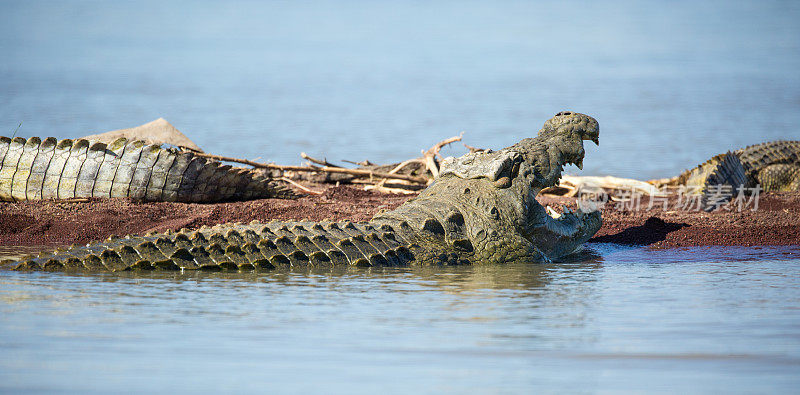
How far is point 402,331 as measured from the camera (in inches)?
150

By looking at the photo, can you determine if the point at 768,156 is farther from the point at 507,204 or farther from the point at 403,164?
the point at 507,204

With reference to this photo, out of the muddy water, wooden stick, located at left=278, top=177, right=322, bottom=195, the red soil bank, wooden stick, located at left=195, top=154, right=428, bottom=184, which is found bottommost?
the muddy water

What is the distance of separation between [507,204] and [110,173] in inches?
173

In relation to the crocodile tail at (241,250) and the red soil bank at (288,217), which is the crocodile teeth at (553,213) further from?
the crocodile tail at (241,250)

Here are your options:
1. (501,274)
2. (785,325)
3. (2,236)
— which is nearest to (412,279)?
(501,274)

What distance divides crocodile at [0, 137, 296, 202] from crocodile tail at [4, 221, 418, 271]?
2.94m

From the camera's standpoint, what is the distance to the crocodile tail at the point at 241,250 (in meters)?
5.22

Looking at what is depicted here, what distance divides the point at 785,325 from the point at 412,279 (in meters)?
2.23

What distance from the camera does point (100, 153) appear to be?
8.48m

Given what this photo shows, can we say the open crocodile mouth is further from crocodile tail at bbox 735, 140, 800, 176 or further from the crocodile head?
crocodile tail at bbox 735, 140, 800, 176

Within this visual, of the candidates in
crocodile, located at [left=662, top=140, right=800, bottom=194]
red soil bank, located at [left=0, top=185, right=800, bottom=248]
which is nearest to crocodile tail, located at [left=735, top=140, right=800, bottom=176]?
crocodile, located at [left=662, top=140, right=800, bottom=194]

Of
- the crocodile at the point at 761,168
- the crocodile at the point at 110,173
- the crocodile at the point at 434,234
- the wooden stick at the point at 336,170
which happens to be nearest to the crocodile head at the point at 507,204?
the crocodile at the point at 434,234

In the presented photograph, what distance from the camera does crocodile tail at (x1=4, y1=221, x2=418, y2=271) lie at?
5.22m

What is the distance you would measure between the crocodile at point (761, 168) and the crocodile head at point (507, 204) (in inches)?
160
